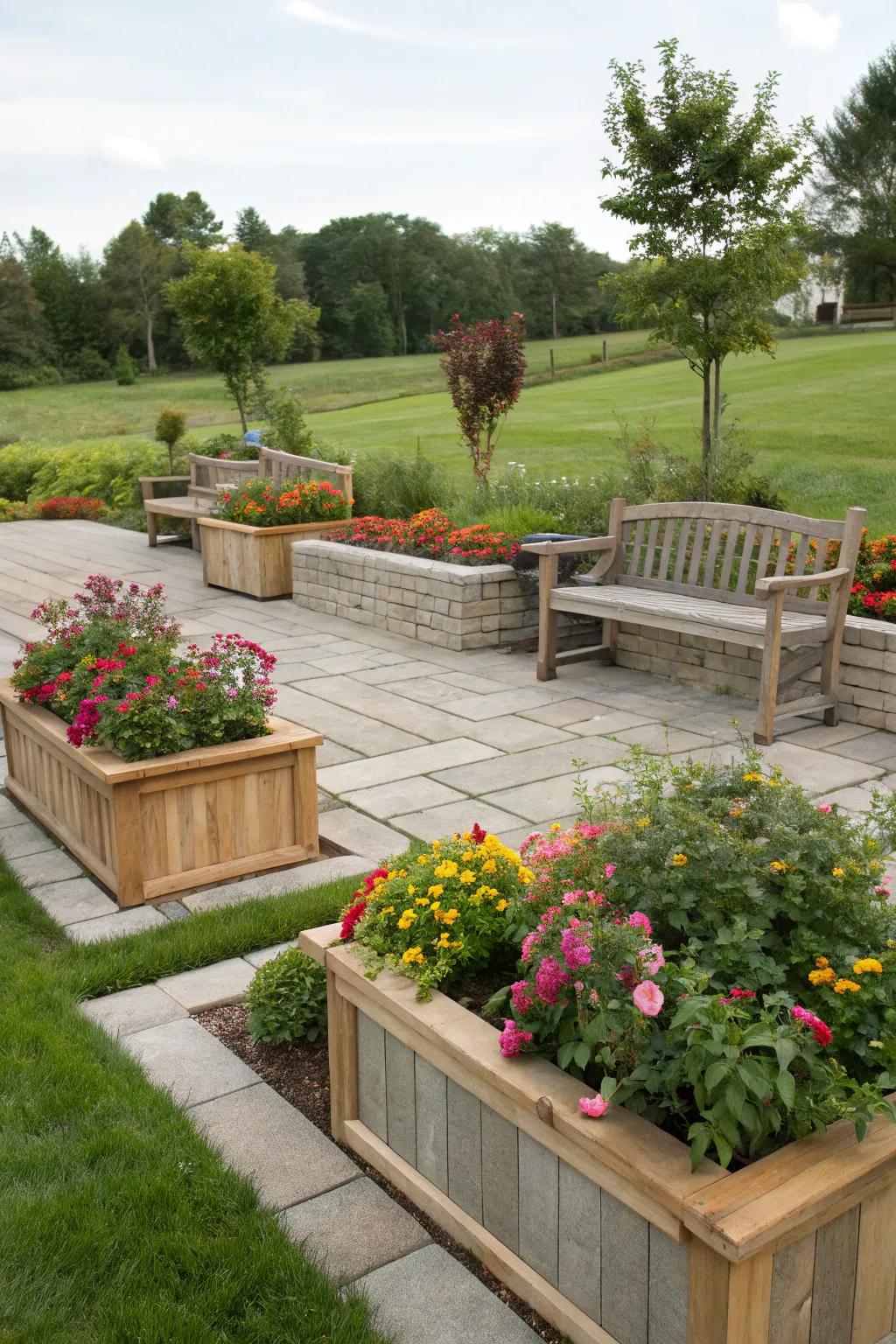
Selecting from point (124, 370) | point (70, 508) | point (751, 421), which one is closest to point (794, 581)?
point (70, 508)

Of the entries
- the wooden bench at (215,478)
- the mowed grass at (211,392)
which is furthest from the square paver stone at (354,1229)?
the mowed grass at (211,392)

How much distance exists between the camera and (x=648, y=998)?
184 centimetres

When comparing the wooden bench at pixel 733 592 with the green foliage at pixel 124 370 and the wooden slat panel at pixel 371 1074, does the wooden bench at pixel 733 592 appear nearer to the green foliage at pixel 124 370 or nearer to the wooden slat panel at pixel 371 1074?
the wooden slat panel at pixel 371 1074

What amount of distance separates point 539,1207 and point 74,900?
2.19 meters

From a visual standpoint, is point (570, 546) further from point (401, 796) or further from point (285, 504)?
point (285, 504)

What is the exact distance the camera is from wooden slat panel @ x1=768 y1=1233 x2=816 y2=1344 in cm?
173

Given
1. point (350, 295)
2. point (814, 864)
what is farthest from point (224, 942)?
point (350, 295)

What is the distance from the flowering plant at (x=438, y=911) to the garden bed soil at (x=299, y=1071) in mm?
129

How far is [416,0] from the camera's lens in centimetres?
868

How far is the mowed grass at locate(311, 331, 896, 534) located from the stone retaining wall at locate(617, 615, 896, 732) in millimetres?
3641

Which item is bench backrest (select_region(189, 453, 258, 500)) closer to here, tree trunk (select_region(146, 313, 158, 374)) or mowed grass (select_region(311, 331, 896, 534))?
mowed grass (select_region(311, 331, 896, 534))

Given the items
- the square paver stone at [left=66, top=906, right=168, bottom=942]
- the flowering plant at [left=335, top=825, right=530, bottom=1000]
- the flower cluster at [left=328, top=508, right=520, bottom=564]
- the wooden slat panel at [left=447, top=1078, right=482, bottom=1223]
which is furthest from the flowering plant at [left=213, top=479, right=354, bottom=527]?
the wooden slat panel at [left=447, top=1078, right=482, bottom=1223]

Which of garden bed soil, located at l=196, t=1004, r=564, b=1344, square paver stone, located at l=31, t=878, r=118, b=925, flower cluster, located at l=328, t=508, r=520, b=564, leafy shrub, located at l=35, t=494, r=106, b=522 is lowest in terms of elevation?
leafy shrub, located at l=35, t=494, r=106, b=522

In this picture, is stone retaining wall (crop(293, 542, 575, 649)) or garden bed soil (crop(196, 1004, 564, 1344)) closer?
garden bed soil (crop(196, 1004, 564, 1344))
